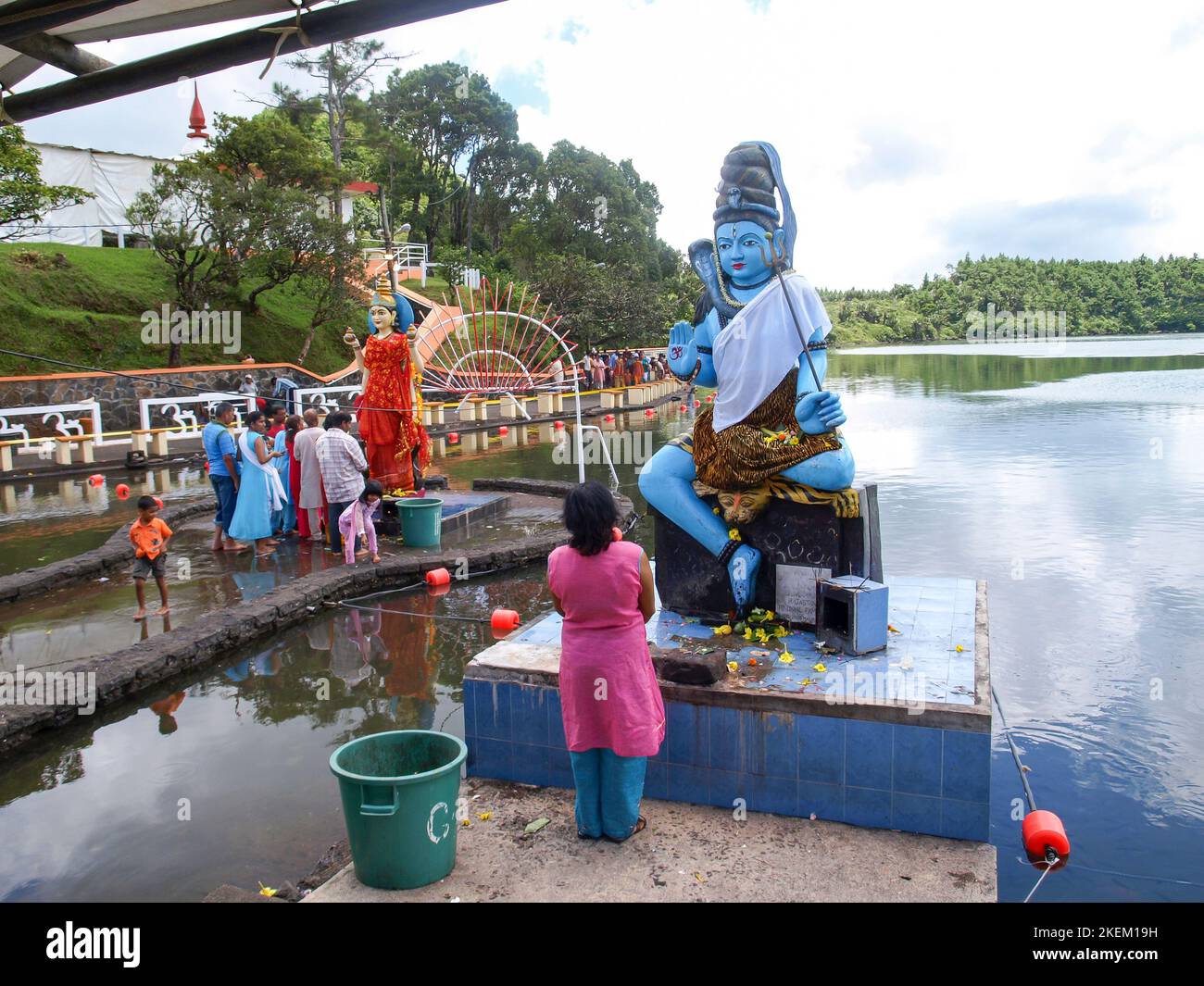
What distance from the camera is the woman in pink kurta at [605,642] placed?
3.57 metres

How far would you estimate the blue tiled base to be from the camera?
150 inches

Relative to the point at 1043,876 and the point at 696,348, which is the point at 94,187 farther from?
the point at 1043,876

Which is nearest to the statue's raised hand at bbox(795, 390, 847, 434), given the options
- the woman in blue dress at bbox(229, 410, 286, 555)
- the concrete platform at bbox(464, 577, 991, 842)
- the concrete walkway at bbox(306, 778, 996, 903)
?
the concrete platform at bbox(464, 577, 991, 842)

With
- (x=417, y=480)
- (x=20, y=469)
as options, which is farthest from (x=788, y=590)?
(x=20, y=469)

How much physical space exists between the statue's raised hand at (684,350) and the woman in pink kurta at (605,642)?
2.21m

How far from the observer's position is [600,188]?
3644 centimetres

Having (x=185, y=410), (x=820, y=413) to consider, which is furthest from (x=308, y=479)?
(x=185, y=410)

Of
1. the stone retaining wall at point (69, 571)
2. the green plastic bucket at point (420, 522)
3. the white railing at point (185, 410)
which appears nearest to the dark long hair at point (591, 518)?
the green plastic bucket at point (420, 522)

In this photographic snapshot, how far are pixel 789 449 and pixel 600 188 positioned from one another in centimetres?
3342

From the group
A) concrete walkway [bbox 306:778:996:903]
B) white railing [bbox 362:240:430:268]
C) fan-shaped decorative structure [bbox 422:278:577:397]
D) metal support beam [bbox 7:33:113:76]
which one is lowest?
concrete walkway [bbox 306:778:996:903]

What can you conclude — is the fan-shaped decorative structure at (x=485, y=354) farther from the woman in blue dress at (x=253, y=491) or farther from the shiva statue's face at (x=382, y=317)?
the woman in blue dress at (x=253, y=491)

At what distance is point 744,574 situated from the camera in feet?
17.0

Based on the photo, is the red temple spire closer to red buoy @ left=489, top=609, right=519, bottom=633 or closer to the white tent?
red buoy @ left=489, top=609, right=519, bottom=633

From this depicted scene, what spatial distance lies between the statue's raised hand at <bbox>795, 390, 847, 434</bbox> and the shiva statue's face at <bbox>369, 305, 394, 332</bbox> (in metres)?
6.57
